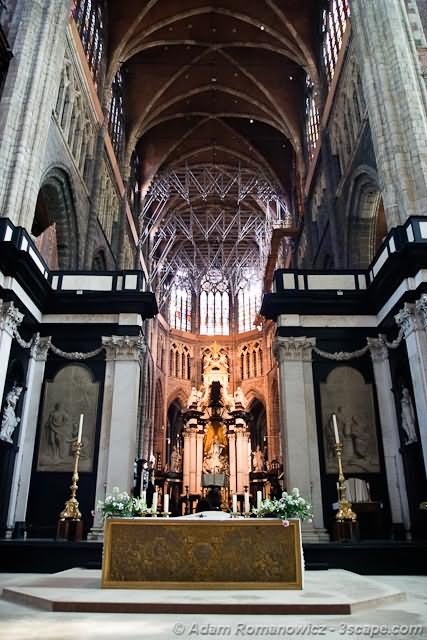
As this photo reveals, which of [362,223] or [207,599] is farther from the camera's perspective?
[362,223]

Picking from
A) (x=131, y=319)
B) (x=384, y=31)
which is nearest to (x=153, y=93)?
(x=384, y=31)

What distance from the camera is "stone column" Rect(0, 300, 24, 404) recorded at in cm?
1278

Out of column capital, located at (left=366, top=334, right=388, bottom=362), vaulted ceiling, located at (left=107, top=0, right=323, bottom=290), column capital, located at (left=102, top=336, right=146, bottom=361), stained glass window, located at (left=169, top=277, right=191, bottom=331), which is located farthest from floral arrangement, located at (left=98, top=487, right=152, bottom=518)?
stained glass window, located at (left=169, top=277, right=191, bottom=331)

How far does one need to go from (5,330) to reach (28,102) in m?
6.79

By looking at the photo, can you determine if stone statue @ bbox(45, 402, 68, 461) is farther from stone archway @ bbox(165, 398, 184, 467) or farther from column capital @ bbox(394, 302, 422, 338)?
stone archway @ bbox(165, 398, 184, 467)

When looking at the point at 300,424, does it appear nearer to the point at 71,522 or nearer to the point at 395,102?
the point at 71,522

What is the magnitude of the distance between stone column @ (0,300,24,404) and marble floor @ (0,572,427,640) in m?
7.35

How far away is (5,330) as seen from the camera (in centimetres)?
1301

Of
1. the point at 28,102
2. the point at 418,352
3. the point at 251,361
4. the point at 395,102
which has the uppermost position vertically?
the point at 251,361

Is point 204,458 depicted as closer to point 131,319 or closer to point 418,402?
point 131,319

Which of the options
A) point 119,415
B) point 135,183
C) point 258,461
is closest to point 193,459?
point 258,461

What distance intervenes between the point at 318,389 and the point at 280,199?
73.4 ft

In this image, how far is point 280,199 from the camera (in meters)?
35.7

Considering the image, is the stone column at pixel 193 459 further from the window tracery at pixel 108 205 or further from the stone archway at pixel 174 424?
the window tracery at pixel 108 205
